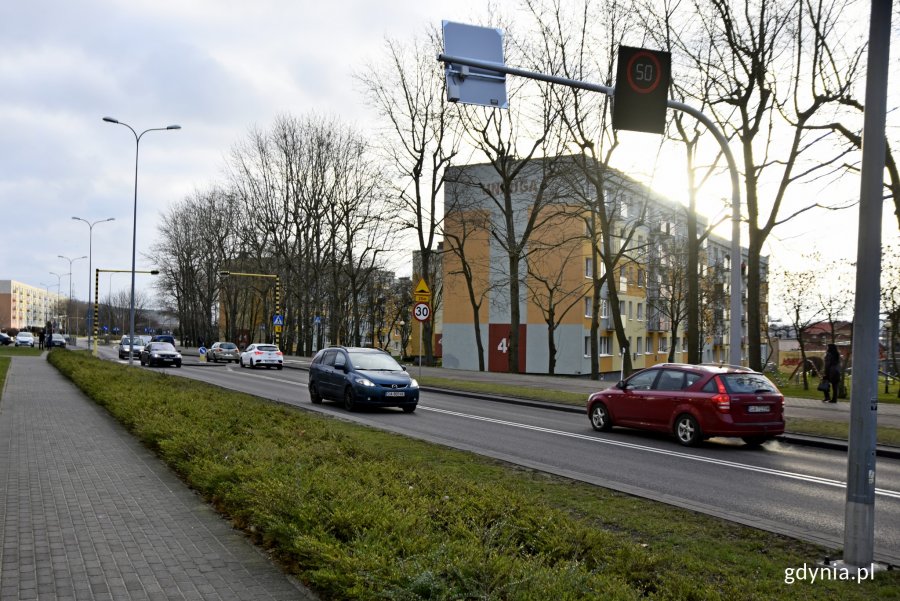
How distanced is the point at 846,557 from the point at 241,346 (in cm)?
7423

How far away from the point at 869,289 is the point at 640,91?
4.45 meters

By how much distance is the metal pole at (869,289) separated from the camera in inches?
228

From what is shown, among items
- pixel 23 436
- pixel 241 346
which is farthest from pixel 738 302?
pixel 241 346

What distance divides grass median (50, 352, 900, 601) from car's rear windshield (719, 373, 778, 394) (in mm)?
5136

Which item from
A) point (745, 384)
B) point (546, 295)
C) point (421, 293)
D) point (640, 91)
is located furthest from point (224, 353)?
point (640, 91)

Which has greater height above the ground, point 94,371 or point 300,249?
point 300,249

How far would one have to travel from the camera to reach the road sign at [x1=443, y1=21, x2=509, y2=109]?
1028 cm

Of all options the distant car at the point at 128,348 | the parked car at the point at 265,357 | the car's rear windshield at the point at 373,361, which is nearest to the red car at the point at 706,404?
the car's rear windshield at the point at 373,361

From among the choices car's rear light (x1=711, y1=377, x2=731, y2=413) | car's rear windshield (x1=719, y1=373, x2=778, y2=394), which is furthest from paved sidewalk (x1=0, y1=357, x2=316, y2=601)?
car's rear windshield (x1=719, y1=373, x2=778, y2=394)

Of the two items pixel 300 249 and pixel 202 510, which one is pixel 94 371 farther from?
pixel 300 249

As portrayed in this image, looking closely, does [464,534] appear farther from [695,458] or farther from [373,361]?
[373,361]

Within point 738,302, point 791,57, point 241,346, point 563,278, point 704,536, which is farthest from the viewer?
point 241,346

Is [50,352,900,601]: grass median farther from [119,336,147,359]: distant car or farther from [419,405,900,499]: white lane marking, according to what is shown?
[119,336,147,359]: distant car

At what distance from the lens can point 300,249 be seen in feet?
192
